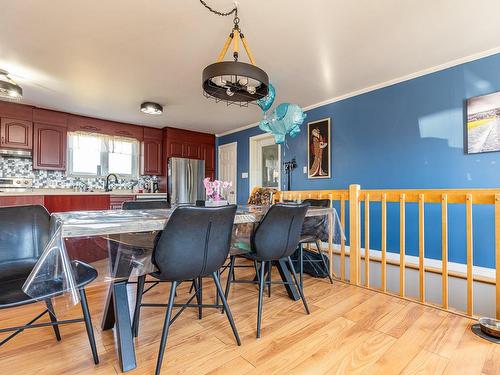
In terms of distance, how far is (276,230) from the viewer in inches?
65.9

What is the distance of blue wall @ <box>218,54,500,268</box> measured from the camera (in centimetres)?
273

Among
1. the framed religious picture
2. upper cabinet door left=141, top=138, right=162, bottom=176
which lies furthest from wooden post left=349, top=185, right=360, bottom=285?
upper cabinet door left=141, top=138, right=162, bottom=176

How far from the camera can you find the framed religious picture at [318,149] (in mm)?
4156

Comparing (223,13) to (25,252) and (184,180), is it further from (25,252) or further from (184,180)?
(184,180)

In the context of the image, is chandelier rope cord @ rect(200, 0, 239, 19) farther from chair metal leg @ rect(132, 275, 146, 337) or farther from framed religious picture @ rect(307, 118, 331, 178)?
framed religious picture @ rect(307, 118, 331, 178)

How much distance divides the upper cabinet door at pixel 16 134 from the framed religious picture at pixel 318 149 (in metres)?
4.62

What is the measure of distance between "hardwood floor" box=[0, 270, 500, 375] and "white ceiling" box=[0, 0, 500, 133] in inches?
92.8

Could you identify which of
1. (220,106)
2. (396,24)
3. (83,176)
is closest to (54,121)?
(83,176)

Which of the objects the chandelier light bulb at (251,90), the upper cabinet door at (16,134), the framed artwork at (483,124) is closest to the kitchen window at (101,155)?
the upper cabinet door at (16,134)

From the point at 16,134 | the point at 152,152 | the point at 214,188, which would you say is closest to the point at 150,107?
the point at 152,152

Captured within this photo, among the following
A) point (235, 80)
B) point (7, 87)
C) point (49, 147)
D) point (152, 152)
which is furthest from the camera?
point (152, 152)

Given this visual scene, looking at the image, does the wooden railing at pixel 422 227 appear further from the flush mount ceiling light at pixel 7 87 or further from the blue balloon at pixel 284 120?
the flush mount ceiling light at pixel 7 87

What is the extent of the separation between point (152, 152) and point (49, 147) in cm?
176

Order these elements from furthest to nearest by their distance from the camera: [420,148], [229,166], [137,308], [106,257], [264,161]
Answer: [229,166] → [264,161] → [420,148] → [137,308] → [106,257]
